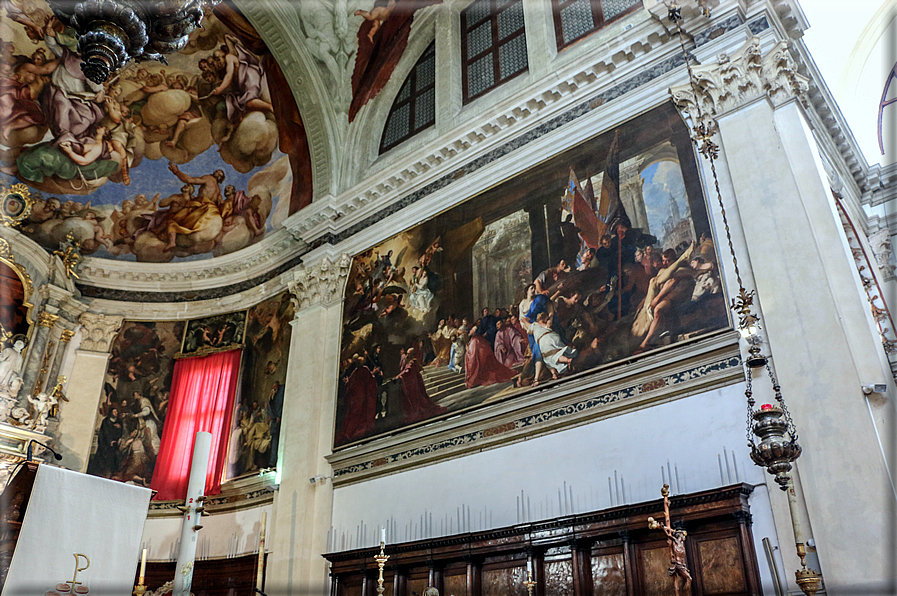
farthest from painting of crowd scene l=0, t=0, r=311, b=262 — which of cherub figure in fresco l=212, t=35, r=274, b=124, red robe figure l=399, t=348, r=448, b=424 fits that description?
red robe figure l=399, t=348, r=448, b=424

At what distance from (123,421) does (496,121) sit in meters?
9.68

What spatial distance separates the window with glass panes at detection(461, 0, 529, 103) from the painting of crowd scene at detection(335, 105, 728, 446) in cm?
240

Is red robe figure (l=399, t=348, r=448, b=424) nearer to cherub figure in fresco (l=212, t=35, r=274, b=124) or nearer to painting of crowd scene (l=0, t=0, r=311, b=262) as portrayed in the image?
painting of crowd scene (l=0, t=0, r=311, b=262)

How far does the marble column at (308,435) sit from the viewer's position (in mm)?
10953

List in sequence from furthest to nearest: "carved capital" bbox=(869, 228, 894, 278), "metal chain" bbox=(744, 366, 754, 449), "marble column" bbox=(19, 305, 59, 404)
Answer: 1. "marble column" bbox=(19, 305, 59, 404)
2. "carved capital" bbox=(869, 228, 894, 278)
3. "metal chain" bbox=(744, 366, 754, 449)

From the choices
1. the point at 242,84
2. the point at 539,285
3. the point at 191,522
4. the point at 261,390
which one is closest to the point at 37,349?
the point at 261,390

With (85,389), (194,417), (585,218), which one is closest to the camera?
(585,218)

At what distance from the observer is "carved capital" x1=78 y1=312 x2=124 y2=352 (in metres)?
15.2

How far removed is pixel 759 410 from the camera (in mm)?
6355

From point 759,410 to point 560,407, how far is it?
9.78 feet


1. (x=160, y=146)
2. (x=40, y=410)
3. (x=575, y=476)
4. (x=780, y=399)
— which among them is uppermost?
(x=160, y=146)

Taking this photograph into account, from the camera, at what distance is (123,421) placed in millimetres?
14648

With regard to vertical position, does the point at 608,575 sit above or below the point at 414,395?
below

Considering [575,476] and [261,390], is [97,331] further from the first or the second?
[575,476]
